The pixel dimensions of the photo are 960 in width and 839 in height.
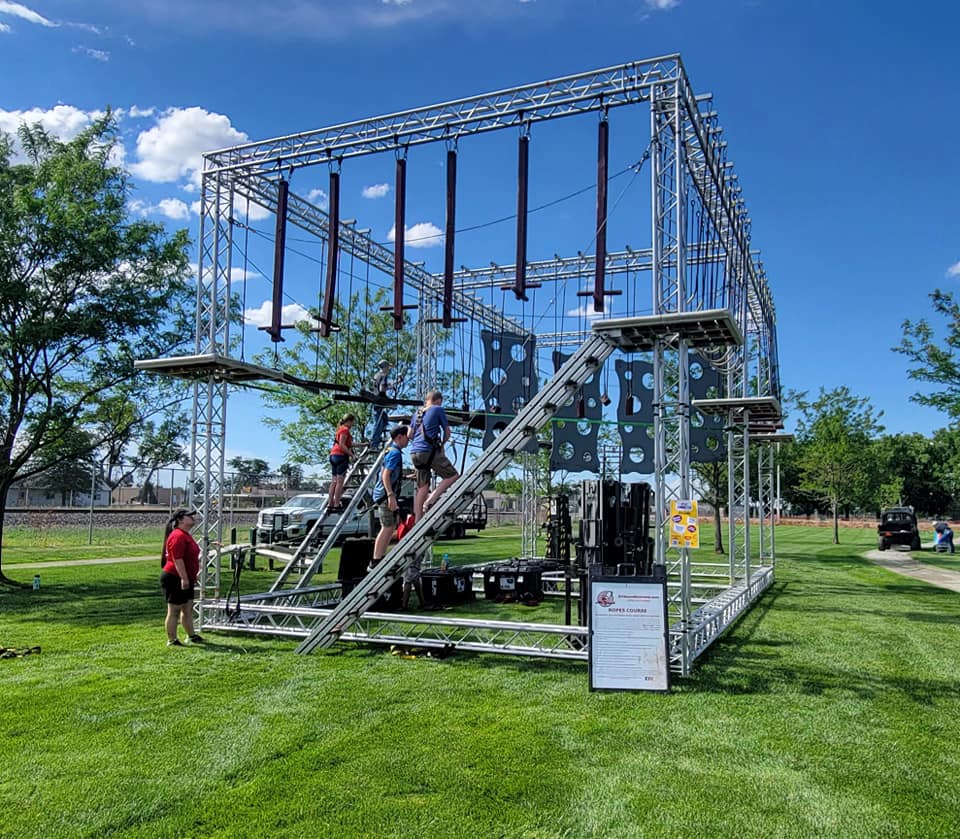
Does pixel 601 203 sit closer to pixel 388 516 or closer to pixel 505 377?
pixel 388 516

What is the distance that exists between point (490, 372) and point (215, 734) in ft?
42.7

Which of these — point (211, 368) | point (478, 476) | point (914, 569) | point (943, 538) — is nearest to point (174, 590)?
point (211, 368)

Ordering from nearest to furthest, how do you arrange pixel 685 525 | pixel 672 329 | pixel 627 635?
pixel 627 635 < pixel 685 525 < pixel 672 329

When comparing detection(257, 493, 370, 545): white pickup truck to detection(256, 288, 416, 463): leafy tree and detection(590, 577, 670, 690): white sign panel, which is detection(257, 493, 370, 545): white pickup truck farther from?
detection(590, 577, 670, 690): white sign panel

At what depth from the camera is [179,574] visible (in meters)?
8.68

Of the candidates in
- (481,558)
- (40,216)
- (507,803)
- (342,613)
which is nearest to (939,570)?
(481,558)

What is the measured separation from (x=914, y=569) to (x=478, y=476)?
17699 millimetres

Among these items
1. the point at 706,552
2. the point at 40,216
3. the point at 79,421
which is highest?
the point at 40,216

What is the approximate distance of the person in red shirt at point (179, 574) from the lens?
8.65 m

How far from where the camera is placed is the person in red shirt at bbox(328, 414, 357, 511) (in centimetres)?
1255

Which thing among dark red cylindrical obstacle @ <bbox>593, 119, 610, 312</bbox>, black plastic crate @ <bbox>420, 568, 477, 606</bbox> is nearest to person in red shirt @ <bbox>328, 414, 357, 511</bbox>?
black plastic crate @ <bbox>420, 568, 477, 606</bbox>

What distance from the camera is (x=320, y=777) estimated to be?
4684 millimetres

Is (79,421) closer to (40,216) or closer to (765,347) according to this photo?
(40,216)

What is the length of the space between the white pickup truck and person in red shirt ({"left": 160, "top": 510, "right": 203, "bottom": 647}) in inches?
469
